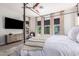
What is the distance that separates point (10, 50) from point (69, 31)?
95cm

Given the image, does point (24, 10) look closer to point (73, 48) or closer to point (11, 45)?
point (11, 45)

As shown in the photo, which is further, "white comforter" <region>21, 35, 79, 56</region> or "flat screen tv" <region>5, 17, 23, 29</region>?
A: "flat screen tv" <region>5, 17, 23, 29</region>

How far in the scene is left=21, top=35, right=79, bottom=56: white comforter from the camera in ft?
5.16

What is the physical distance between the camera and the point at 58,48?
1.57 m

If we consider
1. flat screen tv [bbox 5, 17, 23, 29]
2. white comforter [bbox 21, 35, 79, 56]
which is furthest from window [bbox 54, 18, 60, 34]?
flat screen tv [bbox 5, 17, 23, 29]

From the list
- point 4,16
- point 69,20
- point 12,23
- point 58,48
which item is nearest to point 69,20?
point 69,20

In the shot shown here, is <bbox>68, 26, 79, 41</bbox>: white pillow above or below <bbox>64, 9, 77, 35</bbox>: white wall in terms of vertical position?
below

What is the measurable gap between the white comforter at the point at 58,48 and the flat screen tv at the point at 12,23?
0.41 metres

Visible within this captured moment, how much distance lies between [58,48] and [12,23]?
31.1 inches

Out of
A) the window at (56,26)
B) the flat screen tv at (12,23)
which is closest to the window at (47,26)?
the window at (56,26)

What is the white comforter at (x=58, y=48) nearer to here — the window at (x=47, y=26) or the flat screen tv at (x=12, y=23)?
the window at (x=47, y=26)

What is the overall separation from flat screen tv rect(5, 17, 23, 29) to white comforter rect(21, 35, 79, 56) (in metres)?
0.41

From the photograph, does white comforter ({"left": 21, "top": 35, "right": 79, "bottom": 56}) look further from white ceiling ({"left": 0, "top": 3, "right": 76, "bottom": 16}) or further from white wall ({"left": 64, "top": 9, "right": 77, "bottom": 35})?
white ceiling ({"left": 0, "top": 3, "right": 76, "bottom": 16})

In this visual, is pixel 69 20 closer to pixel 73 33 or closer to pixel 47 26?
pixel 73 33
